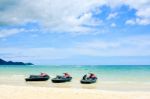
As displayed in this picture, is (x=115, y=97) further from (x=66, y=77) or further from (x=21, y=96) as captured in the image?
(x=66, y=77)

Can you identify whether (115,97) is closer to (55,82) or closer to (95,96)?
(95,96)

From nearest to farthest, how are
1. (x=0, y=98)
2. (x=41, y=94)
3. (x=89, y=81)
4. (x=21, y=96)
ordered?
(x=0, y=98) → (x=21, y=96) → (x=41, y=94) → (x=89, y=81)

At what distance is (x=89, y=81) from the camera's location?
32.4m

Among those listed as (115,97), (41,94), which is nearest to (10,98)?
(41,94)

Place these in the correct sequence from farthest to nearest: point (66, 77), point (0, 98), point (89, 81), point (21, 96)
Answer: point (66, 77), point (89, 81), point (21, 96), point (0, 98)

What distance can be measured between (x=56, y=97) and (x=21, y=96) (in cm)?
185

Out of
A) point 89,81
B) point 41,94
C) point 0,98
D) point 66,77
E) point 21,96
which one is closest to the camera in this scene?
point 0,98

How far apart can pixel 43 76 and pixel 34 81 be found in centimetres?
120

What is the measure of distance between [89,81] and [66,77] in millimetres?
3431

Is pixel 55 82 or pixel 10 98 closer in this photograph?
pixel 10 98

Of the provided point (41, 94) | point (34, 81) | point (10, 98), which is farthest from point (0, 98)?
point (34, 81)

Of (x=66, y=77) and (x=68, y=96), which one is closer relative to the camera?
(x=68, y=96)

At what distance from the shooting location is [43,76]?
121 feet

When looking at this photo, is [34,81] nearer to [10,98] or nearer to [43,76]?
[43,76]
